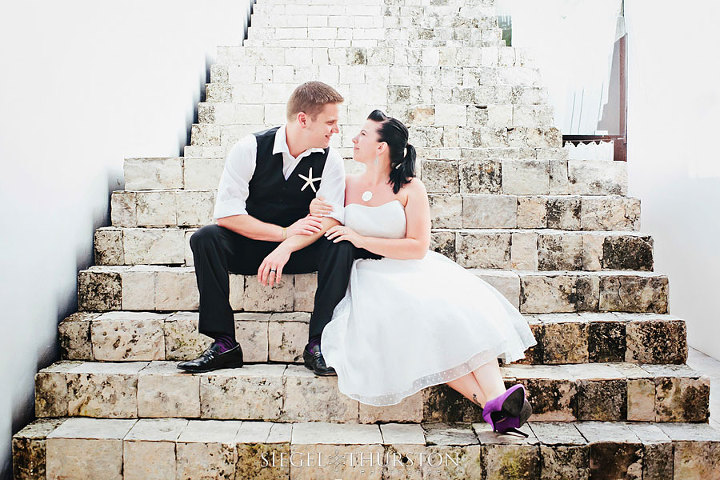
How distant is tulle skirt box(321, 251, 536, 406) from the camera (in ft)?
7.62

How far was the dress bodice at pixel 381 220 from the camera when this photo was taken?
2715 mm

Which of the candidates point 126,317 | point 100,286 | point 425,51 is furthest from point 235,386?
point 425,51

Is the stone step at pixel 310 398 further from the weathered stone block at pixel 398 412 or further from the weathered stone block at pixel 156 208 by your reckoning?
the weathered stone block at pixel 156 208

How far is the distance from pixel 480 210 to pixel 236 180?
58.9 inches

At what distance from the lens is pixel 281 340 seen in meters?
2.75

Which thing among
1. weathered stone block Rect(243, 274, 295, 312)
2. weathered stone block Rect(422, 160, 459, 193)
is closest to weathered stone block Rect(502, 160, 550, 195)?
weathered stone block Rect(422, 160, 459, 193)

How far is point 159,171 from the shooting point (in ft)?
11.6

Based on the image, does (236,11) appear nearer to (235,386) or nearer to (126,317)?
(126,317)

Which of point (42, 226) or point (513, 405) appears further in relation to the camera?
point (42, 226)

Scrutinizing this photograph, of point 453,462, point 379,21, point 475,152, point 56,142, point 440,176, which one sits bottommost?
point 453,462

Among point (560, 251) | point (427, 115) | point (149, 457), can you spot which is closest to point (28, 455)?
point (149, 457)

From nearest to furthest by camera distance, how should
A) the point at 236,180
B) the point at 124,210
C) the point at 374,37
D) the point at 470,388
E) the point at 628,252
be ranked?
the point at 470,388 → the point at 236,180 → the point at 628,252 → the point at 124,210 → the point at 374,37

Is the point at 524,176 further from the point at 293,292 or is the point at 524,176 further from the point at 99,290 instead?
the point at 99,290

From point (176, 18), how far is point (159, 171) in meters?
1.53
